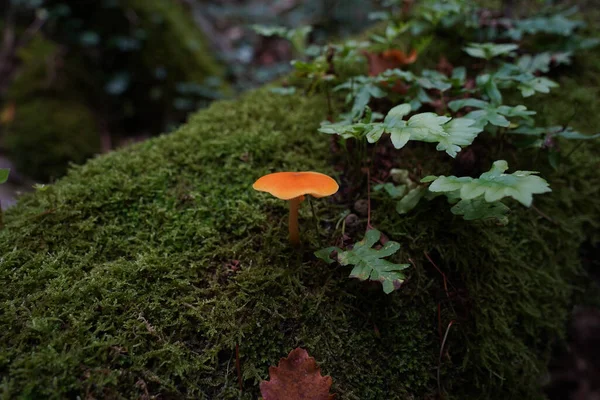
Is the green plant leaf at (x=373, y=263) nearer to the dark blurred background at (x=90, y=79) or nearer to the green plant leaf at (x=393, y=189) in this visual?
the green plant leaf at (x=393, y=189)

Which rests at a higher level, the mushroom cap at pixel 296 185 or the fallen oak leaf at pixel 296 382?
the mushroom cap at pixel 296 185

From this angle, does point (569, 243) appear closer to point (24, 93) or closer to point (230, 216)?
point (230, 216)

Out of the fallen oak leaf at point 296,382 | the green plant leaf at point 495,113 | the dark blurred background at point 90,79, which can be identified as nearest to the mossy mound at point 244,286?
the fallen oak leaf at point 296,382

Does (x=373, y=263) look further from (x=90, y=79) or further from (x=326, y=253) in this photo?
(x=90, y=79)

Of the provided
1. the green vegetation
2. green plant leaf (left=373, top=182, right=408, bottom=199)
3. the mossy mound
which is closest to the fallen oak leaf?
the mossy mound

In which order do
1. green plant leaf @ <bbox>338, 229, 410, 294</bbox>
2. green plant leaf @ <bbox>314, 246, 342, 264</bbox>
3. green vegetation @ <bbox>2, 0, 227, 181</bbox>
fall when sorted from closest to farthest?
green plant leaf @ <bbox>338, 229, 410, 294</bbox> → green plant leaf @ <bbox>314, 246, 342, 264</bbox> → green vegetation @ <bbox>2, 0, 227, 181</bbox>

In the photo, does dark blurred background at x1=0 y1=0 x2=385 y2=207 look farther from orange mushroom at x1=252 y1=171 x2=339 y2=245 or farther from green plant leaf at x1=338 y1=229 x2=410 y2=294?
green plant leaf at x1=338 y1=229 x2=410 y2=294

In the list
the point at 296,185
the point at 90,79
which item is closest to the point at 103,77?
the point at 90,79
